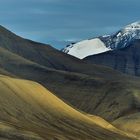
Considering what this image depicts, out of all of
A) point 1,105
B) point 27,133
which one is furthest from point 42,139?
point 1,105

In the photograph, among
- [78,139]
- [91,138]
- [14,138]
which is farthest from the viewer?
[91,138]

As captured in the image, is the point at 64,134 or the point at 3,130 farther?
the point at 64,134

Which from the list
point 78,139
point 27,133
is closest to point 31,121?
point 78,139

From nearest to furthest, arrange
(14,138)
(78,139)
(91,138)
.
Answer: (14,138) → (78,139) → (91,138)

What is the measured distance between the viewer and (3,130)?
153 m

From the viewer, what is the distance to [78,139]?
18725 cm

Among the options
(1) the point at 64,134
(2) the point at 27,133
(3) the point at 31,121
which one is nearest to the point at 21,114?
(3) the point at 31,121

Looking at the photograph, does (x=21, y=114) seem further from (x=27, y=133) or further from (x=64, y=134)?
(x=27, y=133)

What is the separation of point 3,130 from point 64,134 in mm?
39243

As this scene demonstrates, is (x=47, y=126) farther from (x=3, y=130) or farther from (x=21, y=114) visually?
(x=3, y=130)

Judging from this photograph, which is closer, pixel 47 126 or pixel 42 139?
pixel 42 139

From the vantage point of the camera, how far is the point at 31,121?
646 feet

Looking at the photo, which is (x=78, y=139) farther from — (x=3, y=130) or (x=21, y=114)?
(x=3, y=130)

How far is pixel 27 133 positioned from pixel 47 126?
3943 centimetres
